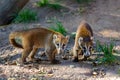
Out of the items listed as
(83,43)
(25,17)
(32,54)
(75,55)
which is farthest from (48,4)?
(83,43)

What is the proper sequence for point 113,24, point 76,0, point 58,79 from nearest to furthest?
point 58,79 → point 113,24 → point 76,0

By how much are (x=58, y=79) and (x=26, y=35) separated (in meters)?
1.11

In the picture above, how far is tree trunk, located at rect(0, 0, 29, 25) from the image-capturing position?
9477mm

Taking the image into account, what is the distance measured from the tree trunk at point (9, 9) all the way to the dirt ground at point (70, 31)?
0.42 meters

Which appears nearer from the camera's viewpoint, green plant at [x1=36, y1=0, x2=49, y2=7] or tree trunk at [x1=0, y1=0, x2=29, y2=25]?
tree trunk at [x1=0, y1=0, x2=29, y2=25]

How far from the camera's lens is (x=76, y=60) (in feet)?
24.1

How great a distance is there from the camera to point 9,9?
9.54 m

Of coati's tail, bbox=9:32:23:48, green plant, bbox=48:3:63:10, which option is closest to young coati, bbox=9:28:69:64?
coati's tail, bbox=9:32:23:48

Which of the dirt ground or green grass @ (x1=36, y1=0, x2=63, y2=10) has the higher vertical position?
green grass @ (x1=36, y1=0, x2=63, y2=10)

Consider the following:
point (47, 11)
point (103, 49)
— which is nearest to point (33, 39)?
point (103, 49)

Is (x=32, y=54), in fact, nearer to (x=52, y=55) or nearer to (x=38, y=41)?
(x=38, y=41)

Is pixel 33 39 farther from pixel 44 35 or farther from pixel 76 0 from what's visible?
pixel 76 0

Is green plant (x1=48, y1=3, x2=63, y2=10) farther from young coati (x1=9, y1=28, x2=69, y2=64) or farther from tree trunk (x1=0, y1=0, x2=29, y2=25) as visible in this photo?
young coati (x1=9, y1=28, x2=69, y2=64)

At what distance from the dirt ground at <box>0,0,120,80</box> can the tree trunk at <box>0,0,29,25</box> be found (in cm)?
42
